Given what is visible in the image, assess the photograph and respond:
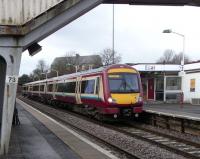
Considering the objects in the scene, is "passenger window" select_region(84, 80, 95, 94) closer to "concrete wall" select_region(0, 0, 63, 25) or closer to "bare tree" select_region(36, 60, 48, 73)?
"concrete wall" select_region(0, 0, 63, 25)

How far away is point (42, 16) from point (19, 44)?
904 mm

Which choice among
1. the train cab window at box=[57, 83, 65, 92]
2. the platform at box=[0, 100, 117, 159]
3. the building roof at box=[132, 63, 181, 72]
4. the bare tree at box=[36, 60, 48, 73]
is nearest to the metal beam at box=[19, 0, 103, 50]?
the platform at box=[0, 100, 117, 159]

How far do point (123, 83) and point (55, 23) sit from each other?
10312 millimetres

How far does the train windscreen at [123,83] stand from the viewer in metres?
21.3

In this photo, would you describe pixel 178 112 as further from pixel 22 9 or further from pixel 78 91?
pixel 22 9

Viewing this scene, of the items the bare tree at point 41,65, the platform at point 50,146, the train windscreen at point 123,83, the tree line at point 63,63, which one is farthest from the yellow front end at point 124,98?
the bare tree at point 41,65

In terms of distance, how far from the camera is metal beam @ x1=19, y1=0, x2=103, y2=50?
11.5 metres

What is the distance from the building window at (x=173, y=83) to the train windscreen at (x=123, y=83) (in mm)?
27168

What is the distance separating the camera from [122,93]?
21.3 meters

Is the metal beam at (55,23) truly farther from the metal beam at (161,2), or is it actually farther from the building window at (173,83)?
the building window at (173,83)

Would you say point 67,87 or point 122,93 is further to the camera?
point 67,87

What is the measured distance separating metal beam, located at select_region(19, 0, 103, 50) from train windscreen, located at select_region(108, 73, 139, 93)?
9.61 m

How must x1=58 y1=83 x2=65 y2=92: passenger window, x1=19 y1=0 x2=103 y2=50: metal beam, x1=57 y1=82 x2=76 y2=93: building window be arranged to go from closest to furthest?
x1=19 y1=0 x2=103 y2=50: metal beam < x1=57 y1=82 x2=76 y2=93: building window < x1=58 y1=83 x2=65 y2=92: passenger window

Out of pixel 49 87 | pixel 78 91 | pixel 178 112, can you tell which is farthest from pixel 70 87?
pixel 49 87
